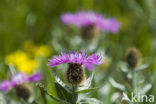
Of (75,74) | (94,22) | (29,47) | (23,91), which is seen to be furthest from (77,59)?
(29,47)

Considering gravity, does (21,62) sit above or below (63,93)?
above

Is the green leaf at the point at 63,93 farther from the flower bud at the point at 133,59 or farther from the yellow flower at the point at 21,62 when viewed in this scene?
the yellow flower at the point at 21,62

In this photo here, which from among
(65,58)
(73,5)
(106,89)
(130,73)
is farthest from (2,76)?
(73,5)

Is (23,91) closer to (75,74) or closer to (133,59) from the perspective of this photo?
(75,74)

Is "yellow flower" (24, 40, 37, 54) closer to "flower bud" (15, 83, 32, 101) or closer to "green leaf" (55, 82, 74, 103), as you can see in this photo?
"flower bud" (15, 83, 32, 101)

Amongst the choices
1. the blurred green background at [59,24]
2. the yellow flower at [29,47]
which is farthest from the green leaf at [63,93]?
the yellow flower at [29,47]

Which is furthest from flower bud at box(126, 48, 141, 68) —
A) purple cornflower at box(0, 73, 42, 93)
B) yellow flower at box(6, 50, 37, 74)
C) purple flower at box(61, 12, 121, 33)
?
yellow flower at box(6, 50, 37, 74)

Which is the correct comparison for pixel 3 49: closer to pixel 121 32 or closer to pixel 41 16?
pixel 41 16

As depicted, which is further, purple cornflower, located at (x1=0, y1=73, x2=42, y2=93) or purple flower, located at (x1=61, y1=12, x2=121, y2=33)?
purple flower, located at (x1=61, y1=12, x2=121, y2=33)
